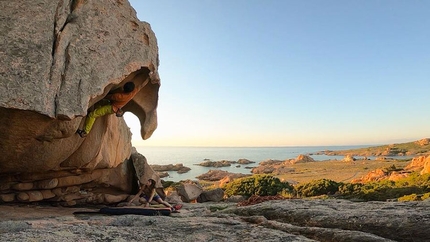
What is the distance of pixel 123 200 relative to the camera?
564 inches

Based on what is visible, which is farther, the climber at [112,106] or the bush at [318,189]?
the bush at [318,189]

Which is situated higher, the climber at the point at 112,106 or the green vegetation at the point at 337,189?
the climber at the point at 112,106

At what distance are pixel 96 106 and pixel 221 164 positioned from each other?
80212mm

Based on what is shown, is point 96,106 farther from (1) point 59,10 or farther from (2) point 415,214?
(2) point 415,214

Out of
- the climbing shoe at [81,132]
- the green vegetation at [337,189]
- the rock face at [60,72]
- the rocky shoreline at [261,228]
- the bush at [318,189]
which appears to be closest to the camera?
the rocky shoreline at [261,228]

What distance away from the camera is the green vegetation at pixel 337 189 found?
1886 centimetres

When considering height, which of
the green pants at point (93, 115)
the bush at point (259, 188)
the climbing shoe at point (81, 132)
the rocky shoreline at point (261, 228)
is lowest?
the bush at point (259, 188)

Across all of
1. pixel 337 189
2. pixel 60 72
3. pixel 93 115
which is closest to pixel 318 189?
pixel 337 189

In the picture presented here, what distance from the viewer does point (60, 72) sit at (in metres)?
7.79

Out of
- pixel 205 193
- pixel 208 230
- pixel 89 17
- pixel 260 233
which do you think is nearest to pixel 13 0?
pixel 89 17

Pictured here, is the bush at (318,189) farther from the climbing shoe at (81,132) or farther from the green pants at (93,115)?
the climbing shoe at (81,132)

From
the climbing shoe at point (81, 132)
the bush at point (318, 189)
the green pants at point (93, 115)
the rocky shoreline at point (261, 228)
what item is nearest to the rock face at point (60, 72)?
the climbing shoe at point (81, 132)

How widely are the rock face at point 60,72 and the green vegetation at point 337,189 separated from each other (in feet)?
45.2

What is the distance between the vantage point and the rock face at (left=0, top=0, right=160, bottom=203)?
7.25 metres
